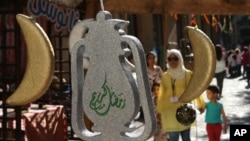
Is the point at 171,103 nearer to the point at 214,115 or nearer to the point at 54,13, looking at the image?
the point at 214,115

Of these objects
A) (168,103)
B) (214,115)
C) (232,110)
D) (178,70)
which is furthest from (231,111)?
(178,70)

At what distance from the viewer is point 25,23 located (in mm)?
3578

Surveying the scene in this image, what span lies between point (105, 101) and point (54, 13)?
4.02 meters

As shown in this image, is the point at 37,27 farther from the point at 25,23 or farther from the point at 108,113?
the point at 108,113

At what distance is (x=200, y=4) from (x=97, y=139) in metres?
1.71

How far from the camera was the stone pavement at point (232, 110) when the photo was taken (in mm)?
9100

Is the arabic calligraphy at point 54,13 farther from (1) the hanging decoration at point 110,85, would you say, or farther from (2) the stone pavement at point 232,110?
(1) the hanging decoration at point 110,85

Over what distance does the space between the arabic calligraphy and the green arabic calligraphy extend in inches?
132

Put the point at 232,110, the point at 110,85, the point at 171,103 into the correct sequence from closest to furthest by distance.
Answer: the point at 110,85 → the point at 171,103 → the point at 232,110

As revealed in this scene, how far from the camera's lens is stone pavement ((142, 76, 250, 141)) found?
9100 millimetres

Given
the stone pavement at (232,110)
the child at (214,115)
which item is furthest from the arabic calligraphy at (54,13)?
the stone pavement at (232,110)

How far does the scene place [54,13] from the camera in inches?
282

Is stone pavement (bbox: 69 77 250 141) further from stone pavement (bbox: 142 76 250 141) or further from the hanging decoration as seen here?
the hanging decoration

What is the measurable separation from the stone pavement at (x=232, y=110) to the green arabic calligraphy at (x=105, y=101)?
13.1ft
